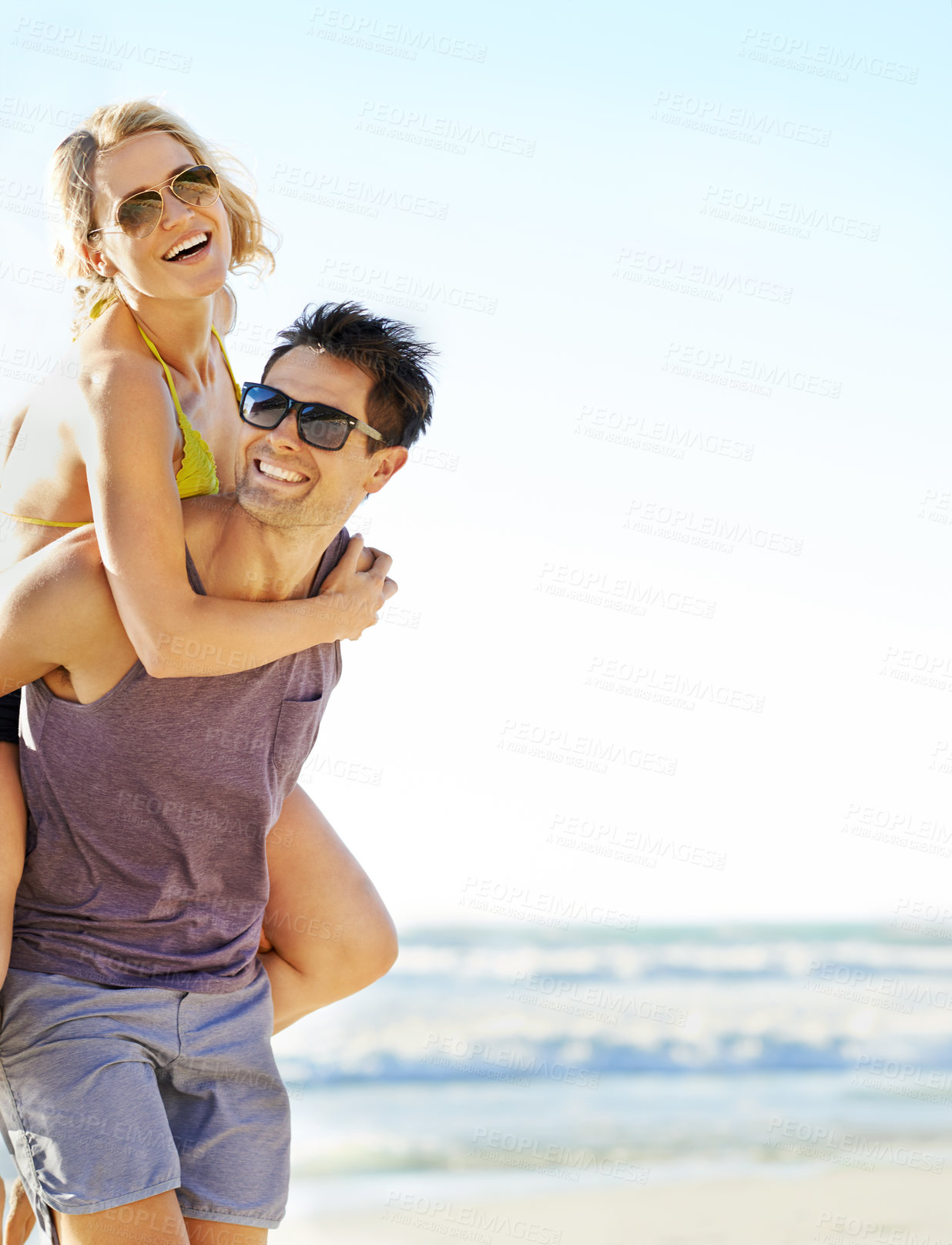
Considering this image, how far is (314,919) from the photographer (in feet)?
9.61

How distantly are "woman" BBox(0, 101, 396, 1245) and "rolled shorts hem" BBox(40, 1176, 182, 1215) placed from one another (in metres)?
0.48

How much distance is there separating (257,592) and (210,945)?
0.76 metres

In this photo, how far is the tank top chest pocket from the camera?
99.3 inches

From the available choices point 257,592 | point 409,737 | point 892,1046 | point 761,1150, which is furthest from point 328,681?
point 409,737

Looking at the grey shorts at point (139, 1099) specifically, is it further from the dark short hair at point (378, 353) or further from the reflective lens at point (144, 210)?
the reflective lens at point (144, 210)

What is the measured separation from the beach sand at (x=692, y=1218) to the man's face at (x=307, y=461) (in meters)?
4.37

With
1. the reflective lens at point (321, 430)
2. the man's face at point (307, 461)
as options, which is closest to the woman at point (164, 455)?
the man's face at point (307, 461)

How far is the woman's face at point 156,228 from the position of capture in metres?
2.71

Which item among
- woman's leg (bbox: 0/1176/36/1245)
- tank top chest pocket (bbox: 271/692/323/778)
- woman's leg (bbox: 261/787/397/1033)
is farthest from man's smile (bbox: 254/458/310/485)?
woman's leg (bbox: 0/1176/36/1245)

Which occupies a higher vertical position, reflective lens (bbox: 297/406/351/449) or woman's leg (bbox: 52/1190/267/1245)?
reflective lens (bbox: 297/406/351/449)

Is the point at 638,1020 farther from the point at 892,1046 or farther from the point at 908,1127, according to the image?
the point at 908,1127

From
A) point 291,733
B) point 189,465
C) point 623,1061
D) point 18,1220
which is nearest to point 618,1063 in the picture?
point 623,1061

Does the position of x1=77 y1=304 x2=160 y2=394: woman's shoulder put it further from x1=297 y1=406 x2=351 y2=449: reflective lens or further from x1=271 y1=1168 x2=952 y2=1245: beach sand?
x1=271 y1=1168 x2=952 y2=1245: beach sand

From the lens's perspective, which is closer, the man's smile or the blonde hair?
the man's smile
